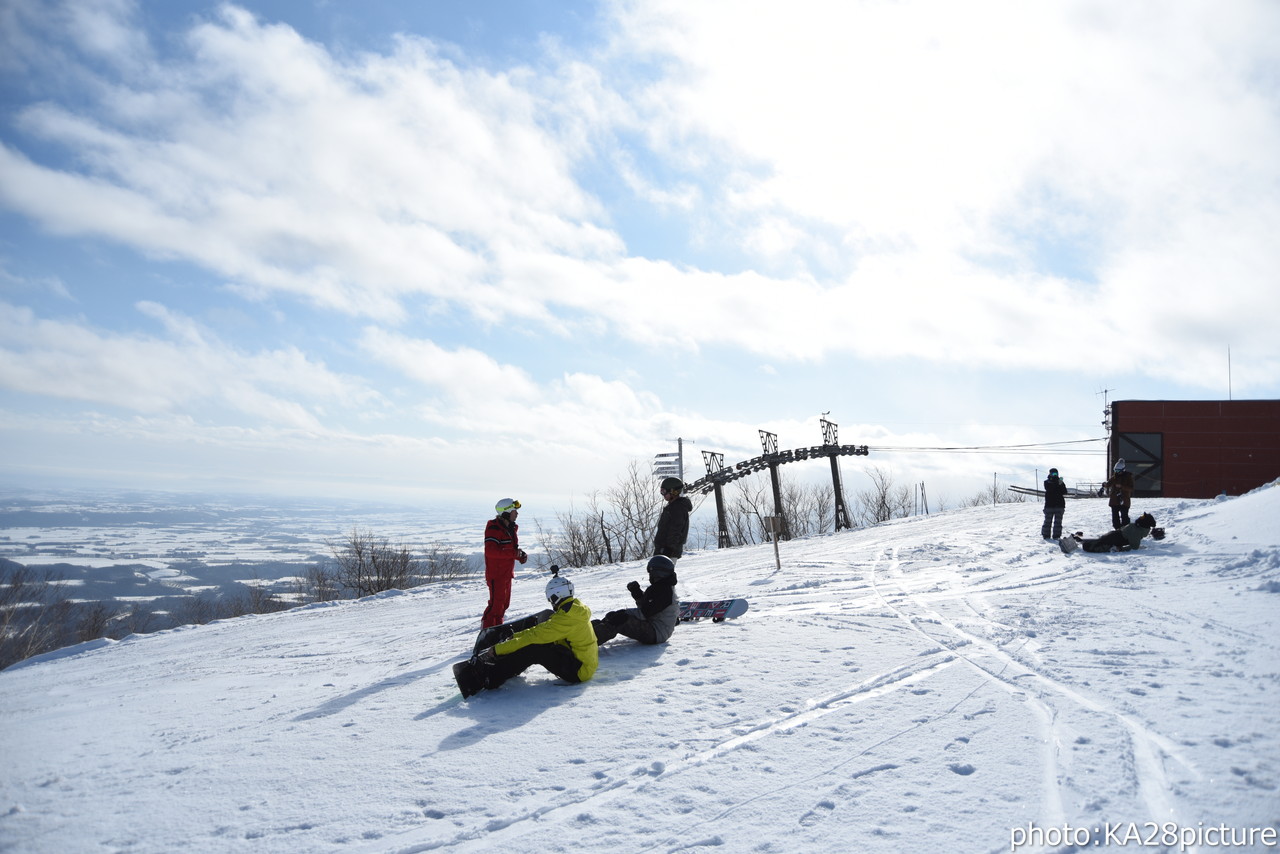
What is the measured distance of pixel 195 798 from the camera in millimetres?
3961

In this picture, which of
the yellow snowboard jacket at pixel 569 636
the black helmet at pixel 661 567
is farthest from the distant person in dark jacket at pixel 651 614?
the yellow snowboard jacket at pixel 569 636

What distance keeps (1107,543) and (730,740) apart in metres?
12.5

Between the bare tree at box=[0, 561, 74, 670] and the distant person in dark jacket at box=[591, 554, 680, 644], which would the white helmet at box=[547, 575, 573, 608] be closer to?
the distant person in dark jacket at box=[591, 554, 680, 644]

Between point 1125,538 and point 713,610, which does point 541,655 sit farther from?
point 1125,538

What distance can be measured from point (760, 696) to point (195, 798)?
416 centimetres

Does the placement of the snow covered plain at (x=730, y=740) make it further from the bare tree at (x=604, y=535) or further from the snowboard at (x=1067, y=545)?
the bare tree at (x=604, y=535)

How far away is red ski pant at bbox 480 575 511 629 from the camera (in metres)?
8.74

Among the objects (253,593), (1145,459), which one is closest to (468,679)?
(1145,459)

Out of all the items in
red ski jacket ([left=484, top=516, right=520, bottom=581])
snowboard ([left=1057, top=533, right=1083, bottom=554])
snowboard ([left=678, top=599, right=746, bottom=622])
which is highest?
red ski jacket ([left=484, top=516, right=520, bottom=581])

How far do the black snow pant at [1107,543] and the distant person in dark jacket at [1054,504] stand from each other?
2.14 metres

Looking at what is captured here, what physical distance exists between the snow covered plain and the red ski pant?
79 cm

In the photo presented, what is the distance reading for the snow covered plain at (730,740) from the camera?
11.2ft

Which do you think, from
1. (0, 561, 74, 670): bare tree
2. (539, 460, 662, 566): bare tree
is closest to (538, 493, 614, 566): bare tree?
(539, 460, 662, 566): bare tree

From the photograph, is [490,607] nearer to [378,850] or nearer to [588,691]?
[588,691]
